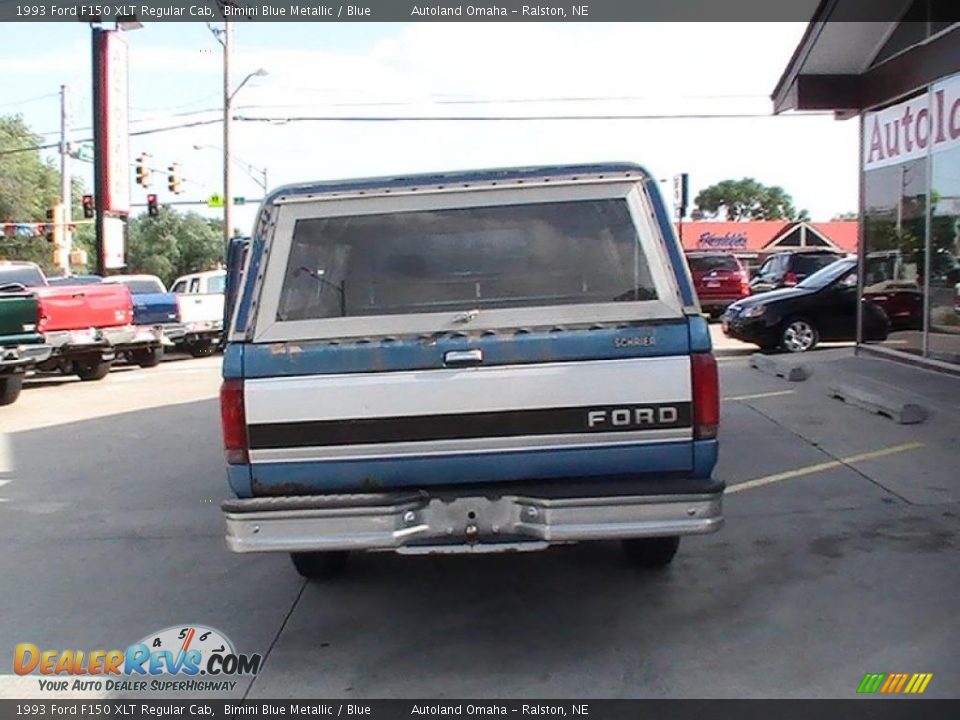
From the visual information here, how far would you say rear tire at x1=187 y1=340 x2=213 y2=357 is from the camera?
2206 centimetres

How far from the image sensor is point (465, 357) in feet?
14.1

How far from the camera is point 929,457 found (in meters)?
8.06

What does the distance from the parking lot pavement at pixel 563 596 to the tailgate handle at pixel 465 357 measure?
1359 millimetres

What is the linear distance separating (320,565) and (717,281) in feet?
65.1

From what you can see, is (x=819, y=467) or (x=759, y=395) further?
(x=759, y=395)

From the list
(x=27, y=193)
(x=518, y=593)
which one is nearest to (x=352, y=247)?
(x=518, y=593)

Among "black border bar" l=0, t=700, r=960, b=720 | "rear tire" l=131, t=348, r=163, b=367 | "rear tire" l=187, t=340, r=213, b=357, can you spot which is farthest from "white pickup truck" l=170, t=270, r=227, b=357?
"black border bar" l=0, t=700, r=960, b=720

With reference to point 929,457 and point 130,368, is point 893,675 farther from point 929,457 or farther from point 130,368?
point 130,368

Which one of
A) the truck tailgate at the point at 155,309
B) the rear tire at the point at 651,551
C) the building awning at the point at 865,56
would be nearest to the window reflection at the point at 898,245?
the building awning at the point at 865,56

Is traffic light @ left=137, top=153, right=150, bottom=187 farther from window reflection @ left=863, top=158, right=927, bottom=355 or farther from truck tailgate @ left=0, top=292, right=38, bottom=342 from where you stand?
window reflection @ left=863, top=158, right=927, bottom=355

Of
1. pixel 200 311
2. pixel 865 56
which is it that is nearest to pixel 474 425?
pixel 865 56

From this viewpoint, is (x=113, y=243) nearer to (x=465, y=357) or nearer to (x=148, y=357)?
(x=148, y=357)

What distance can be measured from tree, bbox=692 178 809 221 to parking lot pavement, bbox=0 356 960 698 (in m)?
118

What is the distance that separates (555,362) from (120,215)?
3086 centimetres
